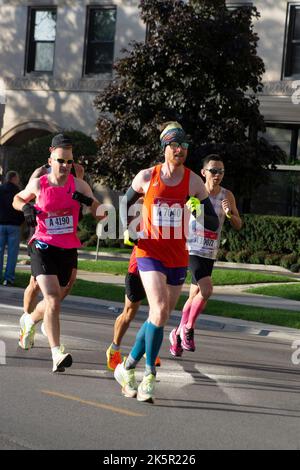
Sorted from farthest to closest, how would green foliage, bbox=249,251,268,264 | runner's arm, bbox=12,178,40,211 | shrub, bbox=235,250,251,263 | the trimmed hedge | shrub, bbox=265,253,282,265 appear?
the trimmed hedge < shrub, bbox=235,250,251,263 < green foliage, bbox=249,251,268,264 < shrub, bbox=265,253,282,265 < runner's arm, bbox=12,178,40,211

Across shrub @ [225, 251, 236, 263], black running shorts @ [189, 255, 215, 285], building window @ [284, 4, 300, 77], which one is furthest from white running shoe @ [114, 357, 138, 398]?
building window @ [284, 4, 300, 77]

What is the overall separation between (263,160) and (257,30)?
5.95 m

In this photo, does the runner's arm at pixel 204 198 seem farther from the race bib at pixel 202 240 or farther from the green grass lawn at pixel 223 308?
the green grass lawn at pixel 223 308

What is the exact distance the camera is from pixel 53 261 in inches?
379

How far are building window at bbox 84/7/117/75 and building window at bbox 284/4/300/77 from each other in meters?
6.20

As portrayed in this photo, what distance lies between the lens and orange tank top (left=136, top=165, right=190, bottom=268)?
28.6 feet

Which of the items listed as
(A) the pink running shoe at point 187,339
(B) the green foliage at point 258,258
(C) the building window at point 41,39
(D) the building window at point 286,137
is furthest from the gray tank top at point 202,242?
(C) the building window at point 41,39

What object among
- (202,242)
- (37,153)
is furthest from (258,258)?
(202,242)

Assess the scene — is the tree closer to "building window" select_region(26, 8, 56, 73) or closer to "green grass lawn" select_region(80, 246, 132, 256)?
"green grass lawn" select_region(80, 246, 132, 256)

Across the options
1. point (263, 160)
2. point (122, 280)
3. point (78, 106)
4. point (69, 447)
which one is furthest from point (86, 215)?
point (69, 447)

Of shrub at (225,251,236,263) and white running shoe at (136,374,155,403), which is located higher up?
white running shoe at (136,374,155,403)

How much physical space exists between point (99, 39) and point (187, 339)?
983 inches

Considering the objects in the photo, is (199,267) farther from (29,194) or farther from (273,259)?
(273,259)

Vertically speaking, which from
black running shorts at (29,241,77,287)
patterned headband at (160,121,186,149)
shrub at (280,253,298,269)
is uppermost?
patterned headband at (160,121,186,149)
